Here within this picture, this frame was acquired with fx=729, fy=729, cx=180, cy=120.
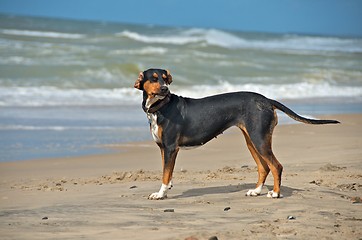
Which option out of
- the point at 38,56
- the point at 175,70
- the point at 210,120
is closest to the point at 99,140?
the point at 210,120

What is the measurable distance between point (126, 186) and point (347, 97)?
14.1m

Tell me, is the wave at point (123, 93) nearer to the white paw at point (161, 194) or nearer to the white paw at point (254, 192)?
the white paw at point (161, 194)

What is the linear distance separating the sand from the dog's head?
1042 millimetres

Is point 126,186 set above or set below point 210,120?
below

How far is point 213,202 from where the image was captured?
284 inches

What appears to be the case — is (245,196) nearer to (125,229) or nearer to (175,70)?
(125,229)

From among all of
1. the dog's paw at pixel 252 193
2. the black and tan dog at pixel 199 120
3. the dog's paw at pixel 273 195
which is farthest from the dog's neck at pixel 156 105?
the dog's paw at pixel 273 195

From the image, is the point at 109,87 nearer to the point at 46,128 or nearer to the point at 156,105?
the point at 46,128

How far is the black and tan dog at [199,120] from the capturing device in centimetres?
745

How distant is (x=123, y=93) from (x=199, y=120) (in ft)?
43.1

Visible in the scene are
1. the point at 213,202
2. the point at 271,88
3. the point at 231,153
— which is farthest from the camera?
the point at 271,88

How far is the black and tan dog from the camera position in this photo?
7445 millimetres

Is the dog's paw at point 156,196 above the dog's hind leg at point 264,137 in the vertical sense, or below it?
below

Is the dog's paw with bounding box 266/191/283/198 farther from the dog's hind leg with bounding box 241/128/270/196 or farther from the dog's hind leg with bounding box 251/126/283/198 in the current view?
the dog's hind leg with bounding box 241/128/270/196
